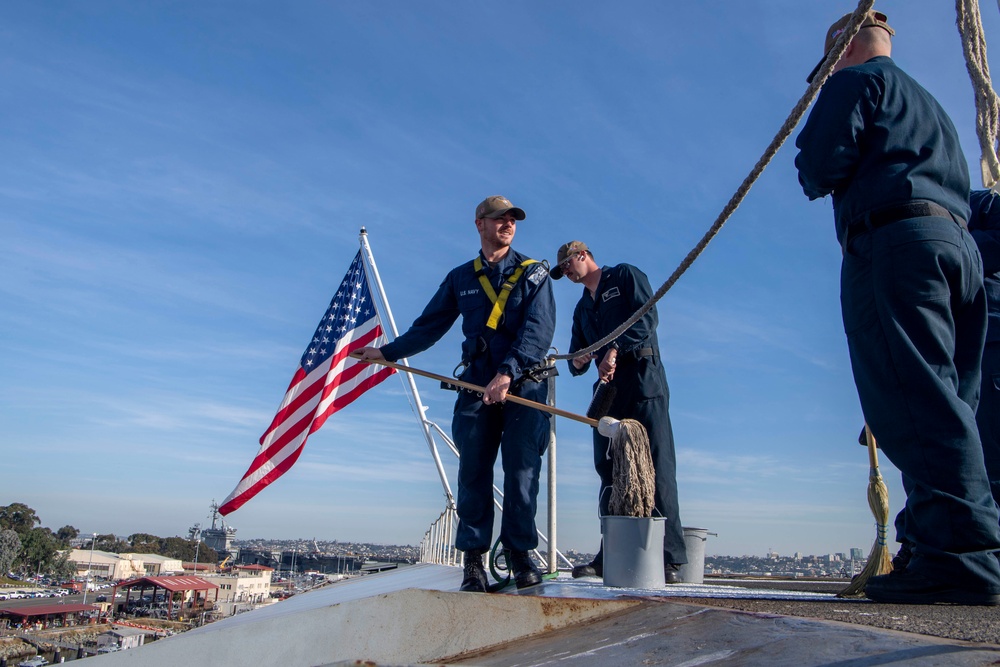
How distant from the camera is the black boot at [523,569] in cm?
324

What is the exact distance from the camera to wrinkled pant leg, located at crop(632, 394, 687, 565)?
3.66 m

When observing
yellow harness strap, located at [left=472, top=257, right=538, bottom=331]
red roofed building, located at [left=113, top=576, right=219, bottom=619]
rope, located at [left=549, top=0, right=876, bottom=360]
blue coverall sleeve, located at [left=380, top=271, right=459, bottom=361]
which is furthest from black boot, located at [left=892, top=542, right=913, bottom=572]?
red roofed building, located at [left=113, top=576, right=219, bottom=619]

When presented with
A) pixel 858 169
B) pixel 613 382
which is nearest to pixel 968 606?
pixel 858 169

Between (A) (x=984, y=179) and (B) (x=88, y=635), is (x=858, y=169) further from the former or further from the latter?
(B) (x=88, y=635)

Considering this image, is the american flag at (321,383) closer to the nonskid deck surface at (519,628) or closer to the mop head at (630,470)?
the mop head at (630,470)

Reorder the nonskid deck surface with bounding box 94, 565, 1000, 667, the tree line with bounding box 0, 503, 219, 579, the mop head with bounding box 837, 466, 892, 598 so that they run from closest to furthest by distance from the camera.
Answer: the nonskid deck surface with bounding box 94, 565, 1000, 667 < the mop head with bounding box 837, 466, 892, 598 < the tree line with bounding box 0, 503, 219, 579

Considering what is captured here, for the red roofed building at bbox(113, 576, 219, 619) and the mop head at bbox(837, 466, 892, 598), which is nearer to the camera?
the mop head at bbox(837, 466, 892, 598)

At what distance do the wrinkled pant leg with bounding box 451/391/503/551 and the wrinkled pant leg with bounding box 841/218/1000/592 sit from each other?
5.96 ft

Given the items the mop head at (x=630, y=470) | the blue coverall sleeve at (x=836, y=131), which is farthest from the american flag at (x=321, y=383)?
the blue coverall sleeve at (x=836, y=131)

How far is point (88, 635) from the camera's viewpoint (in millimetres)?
36750

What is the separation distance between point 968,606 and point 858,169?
138 cm

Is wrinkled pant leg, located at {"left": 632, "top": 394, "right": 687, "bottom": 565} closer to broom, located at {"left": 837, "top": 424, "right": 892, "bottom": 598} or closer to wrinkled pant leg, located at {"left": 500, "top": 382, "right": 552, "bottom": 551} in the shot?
wrinkled pant leg, located at {"left": 500, "top": 382, "right": 552, "bottom": 551}

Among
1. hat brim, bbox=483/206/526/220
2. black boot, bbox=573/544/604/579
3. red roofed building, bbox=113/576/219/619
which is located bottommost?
red roofed building, bbox=113/576/219/619

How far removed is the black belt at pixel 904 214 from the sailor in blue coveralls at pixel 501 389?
5.55ft
